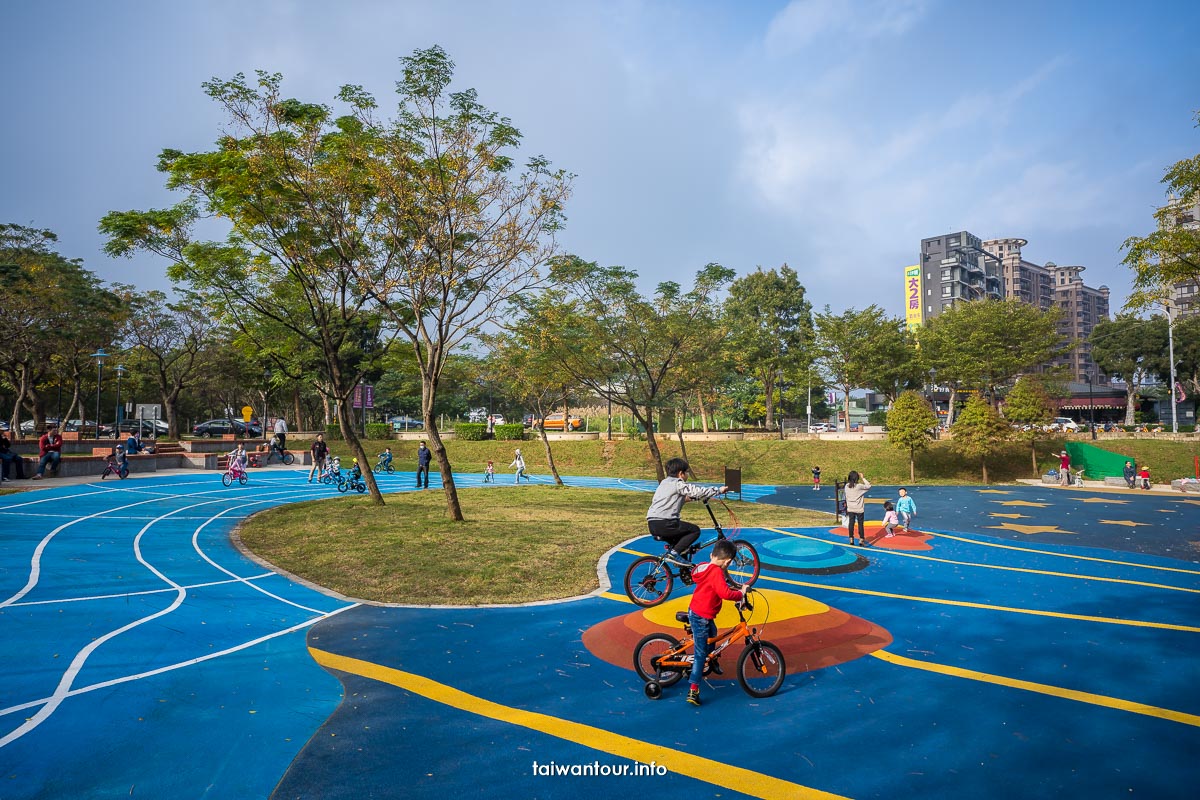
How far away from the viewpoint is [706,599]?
224 inches

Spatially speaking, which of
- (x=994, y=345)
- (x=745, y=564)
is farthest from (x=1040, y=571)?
(x=994, y=345)

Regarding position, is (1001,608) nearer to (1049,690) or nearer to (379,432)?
(1049,690)

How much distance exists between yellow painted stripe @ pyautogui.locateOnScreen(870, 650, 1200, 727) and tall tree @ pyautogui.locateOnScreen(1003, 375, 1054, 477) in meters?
33.7

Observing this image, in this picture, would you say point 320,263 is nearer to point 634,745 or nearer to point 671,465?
point 671,465

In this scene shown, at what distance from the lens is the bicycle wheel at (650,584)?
355 inches

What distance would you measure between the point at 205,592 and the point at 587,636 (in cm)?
665

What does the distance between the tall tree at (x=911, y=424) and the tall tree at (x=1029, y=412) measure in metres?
4.51

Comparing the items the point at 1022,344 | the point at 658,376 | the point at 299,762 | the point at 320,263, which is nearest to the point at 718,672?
the point at 299,762

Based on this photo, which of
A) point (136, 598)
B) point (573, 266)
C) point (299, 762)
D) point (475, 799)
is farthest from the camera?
point (573, 266)

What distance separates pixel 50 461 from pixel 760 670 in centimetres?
2900

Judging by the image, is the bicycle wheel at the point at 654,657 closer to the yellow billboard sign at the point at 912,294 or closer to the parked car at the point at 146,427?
the parked car at the point at 146,427

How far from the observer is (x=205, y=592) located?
377 inches

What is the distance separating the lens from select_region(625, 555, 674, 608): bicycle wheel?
29.6ft

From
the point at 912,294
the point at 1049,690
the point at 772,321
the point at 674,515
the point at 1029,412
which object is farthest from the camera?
the point at 912,294
